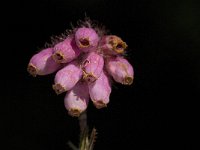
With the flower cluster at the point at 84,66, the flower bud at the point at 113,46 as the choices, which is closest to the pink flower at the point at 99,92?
the flower cluster at the point at 84,66

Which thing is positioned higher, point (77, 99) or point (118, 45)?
Result: point (118, 45)

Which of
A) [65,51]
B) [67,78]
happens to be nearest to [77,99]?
[67,78]

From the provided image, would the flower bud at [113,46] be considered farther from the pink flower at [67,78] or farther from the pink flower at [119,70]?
the pink flower at [67,78]

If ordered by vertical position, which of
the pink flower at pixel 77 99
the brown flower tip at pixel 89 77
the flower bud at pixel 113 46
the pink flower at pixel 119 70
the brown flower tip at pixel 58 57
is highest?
the flower bud at pixel 113 46

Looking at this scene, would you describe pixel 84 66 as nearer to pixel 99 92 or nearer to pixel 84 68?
pixel 84 68

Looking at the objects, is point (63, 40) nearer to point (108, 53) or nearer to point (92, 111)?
point (108, 53)

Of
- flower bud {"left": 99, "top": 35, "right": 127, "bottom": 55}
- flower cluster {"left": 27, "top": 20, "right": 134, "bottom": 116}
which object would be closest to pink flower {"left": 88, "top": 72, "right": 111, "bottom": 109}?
flower cluster {"left": 27, "top": 20, "right": 134, "bottom": 116}

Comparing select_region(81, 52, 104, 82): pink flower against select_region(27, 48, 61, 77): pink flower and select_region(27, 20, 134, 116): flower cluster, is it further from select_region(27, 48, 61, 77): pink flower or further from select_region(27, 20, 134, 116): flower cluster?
select_region(27, 48, 61, 77): pink flower
